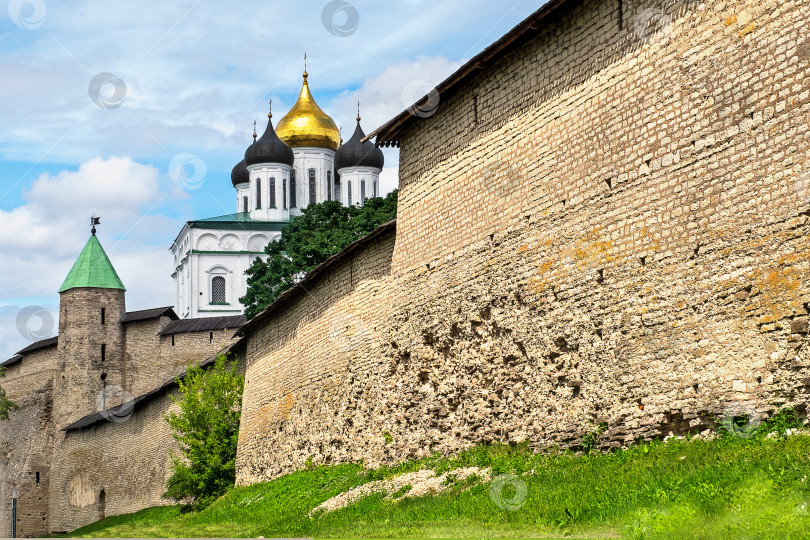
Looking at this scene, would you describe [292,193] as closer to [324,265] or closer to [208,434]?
[208,434]

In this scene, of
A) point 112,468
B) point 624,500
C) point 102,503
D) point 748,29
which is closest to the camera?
point 624,500

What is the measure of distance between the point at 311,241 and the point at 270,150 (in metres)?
26.1

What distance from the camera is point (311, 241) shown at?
4391 cm

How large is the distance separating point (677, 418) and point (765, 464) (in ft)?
7.24

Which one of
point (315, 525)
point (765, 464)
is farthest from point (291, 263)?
point (765, 464)

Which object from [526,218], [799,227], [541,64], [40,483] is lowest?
[40,483]

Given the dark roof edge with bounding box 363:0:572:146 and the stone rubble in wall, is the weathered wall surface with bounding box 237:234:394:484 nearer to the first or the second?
the dark roof edge with bounding box 363:0:572:146

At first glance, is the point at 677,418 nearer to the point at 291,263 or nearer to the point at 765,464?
the point at 765,464

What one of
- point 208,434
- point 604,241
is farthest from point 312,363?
point 604,241

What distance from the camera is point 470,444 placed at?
51.2 feet

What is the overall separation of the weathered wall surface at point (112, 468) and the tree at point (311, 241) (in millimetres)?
7704

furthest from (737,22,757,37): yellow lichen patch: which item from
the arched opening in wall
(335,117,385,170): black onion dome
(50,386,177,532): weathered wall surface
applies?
(335,117,385,170): black onion dome

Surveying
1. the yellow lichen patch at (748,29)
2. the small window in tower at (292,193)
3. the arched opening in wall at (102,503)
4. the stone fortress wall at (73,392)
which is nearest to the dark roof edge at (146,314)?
the stone fortress wall at (73,392)

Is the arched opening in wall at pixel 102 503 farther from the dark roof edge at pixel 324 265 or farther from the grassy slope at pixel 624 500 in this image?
the grassy slope at pixel 624 500
